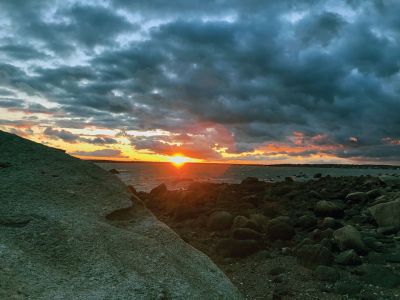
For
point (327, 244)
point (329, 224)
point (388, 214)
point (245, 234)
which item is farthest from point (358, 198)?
point (245, 234)

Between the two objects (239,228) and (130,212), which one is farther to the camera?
(239,228)

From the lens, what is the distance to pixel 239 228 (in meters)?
14.8

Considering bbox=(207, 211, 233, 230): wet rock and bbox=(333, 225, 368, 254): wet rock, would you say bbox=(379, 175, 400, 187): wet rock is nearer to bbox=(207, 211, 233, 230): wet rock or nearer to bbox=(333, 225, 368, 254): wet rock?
bbox=(207, 211, 233, 230): wet rock

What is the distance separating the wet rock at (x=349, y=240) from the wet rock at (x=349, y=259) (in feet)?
2.68

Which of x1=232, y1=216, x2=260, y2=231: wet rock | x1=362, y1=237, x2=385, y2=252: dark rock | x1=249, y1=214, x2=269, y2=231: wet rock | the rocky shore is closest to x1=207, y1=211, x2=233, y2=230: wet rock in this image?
the rocky shore

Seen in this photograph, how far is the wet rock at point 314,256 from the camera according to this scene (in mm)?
11656

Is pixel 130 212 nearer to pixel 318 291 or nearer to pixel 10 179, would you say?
pixel 10 179

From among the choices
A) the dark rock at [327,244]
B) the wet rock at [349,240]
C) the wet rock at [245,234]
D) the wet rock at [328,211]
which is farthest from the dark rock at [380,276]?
the wet rock at [328,211]

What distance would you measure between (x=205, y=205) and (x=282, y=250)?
12050 millimetres

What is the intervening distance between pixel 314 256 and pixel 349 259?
3.61 ft

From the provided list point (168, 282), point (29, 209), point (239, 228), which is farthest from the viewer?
point (239, 228)

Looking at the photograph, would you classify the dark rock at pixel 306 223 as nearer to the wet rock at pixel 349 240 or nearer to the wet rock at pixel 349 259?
the wet rock at pixel 349 240

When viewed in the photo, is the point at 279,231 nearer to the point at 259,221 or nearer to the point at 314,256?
the point at 259,221

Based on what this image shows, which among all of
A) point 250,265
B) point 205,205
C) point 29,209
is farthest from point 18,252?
point 205,205
